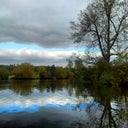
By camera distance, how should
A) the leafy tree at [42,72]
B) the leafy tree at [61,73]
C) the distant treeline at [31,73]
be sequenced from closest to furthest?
the distant treeline at [31,73], the leafy tree at [61,73], the leafy tree at [42,72]

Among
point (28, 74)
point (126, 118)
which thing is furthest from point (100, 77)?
point (28, 74)

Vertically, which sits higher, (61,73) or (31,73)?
(61,73)

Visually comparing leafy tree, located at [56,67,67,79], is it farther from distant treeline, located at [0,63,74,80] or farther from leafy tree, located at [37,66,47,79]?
leafy tree, located at [37,66,47,79]

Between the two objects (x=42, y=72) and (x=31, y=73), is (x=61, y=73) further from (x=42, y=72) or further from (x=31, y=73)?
(x=31, y=73)

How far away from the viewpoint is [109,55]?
32.3m

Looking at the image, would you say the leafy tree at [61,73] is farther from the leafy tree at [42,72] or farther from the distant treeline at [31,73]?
the leafy tree at [42,72]

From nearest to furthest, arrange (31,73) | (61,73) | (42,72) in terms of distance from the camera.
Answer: (31,73)
(61,73)
(42,72)

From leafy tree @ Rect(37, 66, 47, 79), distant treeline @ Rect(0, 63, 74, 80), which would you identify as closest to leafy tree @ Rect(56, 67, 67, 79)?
distant treeline @ Rect(0, 63, 74, 80)

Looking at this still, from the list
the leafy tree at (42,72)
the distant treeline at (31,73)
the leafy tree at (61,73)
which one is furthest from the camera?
the leafy tree at (42,72)

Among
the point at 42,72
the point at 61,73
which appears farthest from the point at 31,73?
the point at 61,73

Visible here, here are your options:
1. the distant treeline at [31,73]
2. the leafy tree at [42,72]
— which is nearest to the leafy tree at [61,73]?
the distant treeline at [31,73]

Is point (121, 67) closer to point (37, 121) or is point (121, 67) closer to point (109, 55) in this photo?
point (109, 55)

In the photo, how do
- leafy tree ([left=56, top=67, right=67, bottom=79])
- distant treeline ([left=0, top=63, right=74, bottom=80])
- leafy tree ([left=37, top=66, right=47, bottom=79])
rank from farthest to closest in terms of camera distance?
leafy tree ([left=37, top=66, right=47, bottom=79]) → leafy tree ([left=56, top=67, right=67, bottom=79]) → distant treeline ([left=0, top=63, right=74, bottom=80])

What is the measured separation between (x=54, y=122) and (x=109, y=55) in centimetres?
2250
